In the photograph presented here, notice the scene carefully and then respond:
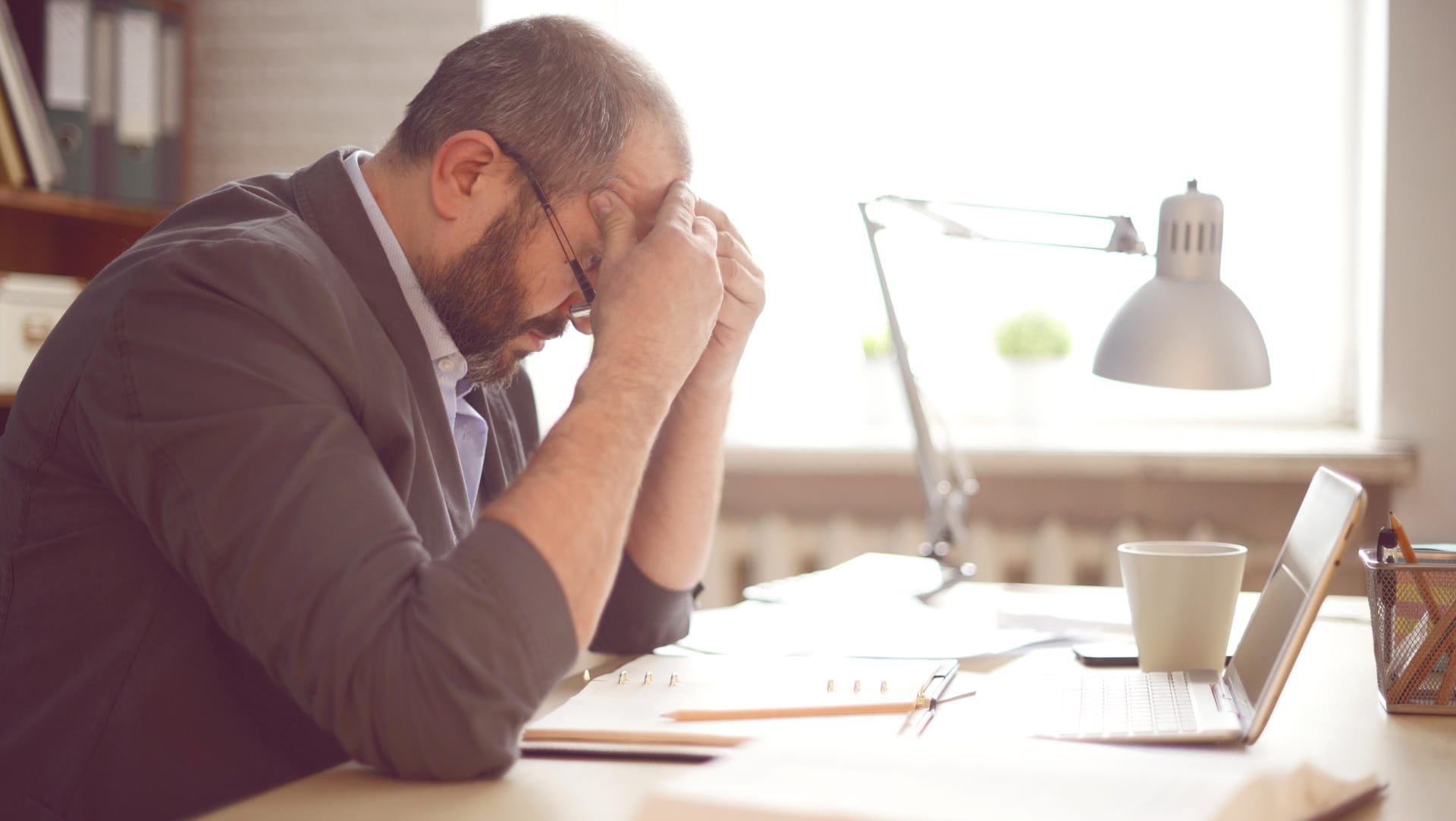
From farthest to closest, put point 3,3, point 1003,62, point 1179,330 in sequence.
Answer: point 1003,62, point 3,3, point 1179,330

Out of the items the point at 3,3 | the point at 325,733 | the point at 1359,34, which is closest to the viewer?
the point at 325,733

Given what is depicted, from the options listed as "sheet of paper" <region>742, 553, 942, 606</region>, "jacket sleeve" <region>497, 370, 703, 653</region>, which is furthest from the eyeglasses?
"sheet of paper" <region>742, 553, 942, 606</region>

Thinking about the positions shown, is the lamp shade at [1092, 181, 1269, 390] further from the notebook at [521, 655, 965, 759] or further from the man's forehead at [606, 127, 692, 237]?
the man's forehead at [606, 127, 692, 237]

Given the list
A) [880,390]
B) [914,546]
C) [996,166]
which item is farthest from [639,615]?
[996,166]

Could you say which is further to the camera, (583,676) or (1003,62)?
(1003,62)

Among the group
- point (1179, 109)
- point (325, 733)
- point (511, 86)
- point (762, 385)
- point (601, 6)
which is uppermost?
point (601, 6)

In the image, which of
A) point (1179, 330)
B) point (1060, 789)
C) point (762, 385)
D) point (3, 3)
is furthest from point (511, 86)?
point (762, 385)

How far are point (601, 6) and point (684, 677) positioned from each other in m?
1.89

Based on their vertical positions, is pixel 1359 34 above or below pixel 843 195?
above

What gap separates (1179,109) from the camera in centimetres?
242

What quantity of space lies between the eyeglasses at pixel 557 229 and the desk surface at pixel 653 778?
0.39 meters

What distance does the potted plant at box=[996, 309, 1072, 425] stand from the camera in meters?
2.37

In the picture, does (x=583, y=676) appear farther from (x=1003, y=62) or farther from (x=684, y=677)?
(x=1003, y=62)

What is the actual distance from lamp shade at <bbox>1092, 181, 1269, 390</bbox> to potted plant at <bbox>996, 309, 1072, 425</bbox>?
1.19 metres
